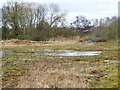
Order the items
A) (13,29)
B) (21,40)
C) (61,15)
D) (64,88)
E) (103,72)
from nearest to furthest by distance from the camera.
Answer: (64,88), (103,72), (21,40), (13,29), (61,15)

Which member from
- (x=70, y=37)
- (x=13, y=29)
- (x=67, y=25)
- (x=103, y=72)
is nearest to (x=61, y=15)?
(x=67, y=25)

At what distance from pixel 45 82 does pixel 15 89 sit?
31.1 inches

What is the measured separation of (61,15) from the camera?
135 feet

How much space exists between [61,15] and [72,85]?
35391 mm

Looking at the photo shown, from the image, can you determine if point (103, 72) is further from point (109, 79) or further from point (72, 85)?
point (72, 85)

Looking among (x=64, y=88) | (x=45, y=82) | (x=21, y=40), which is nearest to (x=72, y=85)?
(x=64, y=88)

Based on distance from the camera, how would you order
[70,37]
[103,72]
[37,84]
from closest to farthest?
[37,84] → [103,72] → [70,37]

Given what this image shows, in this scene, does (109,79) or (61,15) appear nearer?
(109,79)

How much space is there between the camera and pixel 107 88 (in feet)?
20.6

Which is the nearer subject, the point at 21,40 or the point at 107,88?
the point at 107,88

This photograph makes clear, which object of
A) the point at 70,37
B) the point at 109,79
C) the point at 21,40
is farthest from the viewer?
the point at 70,37

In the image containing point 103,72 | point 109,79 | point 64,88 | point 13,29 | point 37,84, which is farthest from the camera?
point 13,29

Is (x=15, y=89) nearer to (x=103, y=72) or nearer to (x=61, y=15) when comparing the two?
(x=103, y=72)

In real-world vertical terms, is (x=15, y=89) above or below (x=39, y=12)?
below
